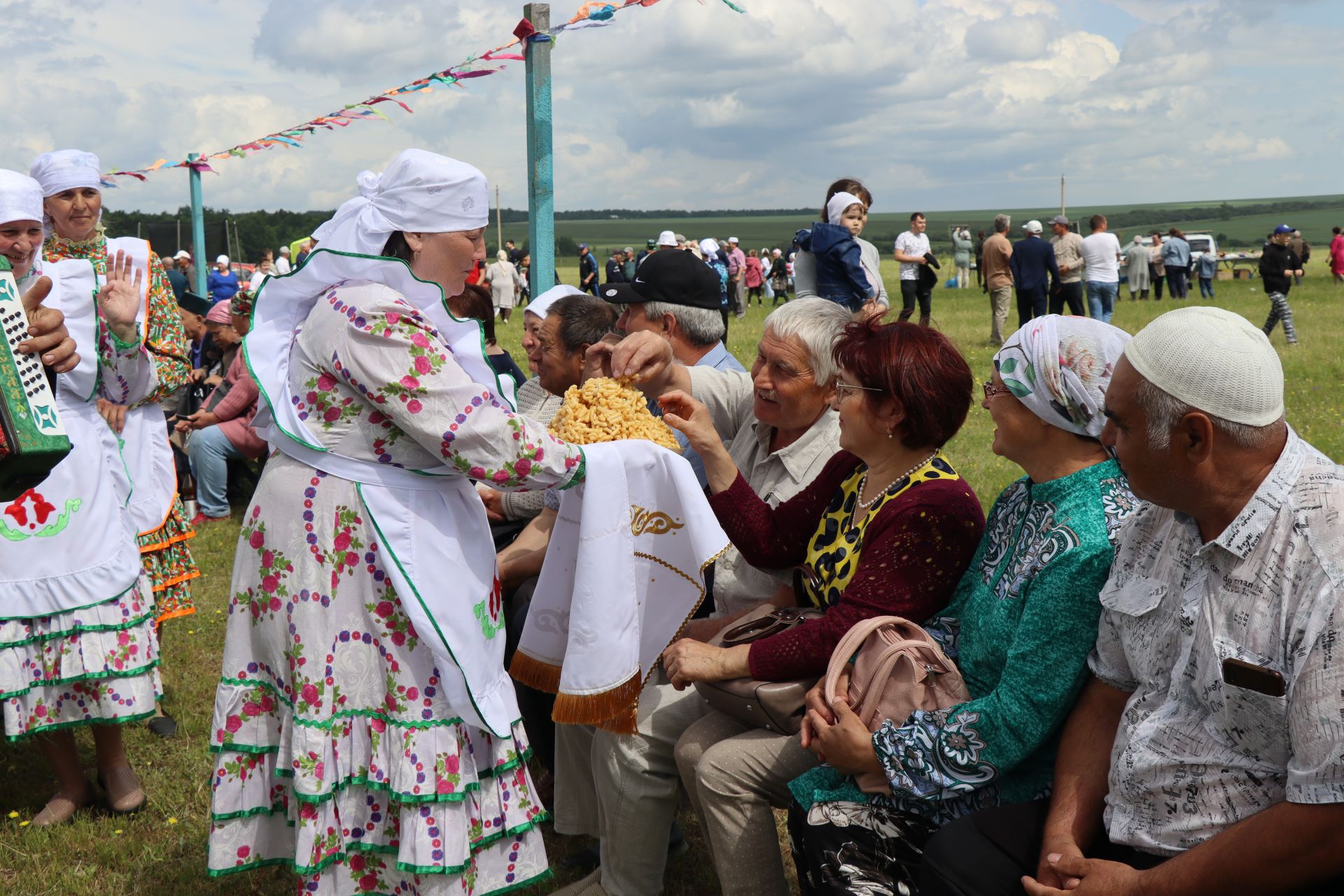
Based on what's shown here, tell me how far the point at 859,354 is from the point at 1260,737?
1.40 metres

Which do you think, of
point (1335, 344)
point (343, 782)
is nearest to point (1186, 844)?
point (343, 782)

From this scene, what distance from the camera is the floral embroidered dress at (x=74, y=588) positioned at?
13.1 feet

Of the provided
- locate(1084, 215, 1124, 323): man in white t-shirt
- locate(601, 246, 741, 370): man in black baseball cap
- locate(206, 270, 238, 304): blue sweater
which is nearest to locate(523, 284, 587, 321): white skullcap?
locate(601, 246, 741, 370): man in black baseball cap

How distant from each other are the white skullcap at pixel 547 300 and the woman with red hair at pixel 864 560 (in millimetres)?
2099

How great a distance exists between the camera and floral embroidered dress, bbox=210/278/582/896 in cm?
271

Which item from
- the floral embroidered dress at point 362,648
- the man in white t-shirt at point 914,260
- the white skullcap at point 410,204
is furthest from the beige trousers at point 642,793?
the man in white t-shirt at point 914,260

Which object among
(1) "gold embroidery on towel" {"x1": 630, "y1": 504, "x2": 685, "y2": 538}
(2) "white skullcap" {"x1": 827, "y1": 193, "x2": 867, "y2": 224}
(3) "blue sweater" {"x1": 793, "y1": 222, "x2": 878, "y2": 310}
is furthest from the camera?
(2) "white skullcap" {"x1": 827, "y1": 193, "x2": 867, "y2": 224}

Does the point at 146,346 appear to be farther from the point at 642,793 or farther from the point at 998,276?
the point at 998,276

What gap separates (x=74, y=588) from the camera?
159 inches

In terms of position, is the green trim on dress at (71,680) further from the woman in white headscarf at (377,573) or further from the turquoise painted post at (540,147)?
the turquoise painted post at (540,147)

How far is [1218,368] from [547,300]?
3.47 metres

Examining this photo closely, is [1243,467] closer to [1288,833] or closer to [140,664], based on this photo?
[1288,833]

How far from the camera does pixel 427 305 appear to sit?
283 centimetres

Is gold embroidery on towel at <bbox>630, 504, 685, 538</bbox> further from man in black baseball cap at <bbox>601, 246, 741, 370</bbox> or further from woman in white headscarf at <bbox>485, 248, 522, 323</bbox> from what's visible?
woman in white headscarf at <bbox>485, 248, 522, 323</bbox>
